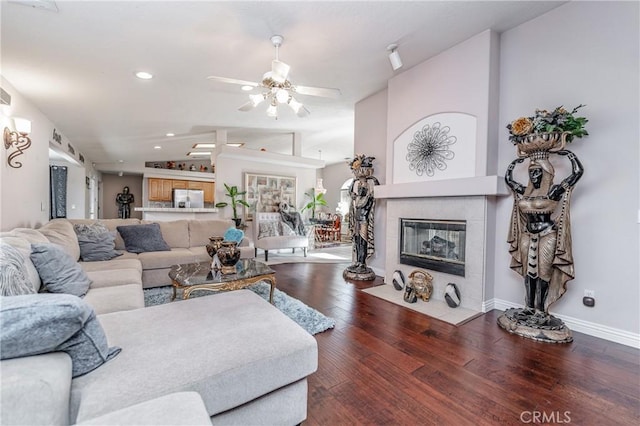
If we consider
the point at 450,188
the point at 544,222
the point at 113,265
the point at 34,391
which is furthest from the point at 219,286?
the point at 544,222

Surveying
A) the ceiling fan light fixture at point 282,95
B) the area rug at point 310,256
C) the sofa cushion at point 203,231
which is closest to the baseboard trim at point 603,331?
the ceiling fan light fixture at point 282,95

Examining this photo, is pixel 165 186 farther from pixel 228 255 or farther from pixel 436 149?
pixel 436 149

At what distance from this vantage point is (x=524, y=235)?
2551mm

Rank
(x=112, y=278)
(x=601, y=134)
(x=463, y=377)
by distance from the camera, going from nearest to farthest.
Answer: (x=463, y=377), (x=601, y=134), (x=112, y=278)

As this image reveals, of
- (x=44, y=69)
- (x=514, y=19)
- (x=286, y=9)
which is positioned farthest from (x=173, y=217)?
(x=514, y=19)

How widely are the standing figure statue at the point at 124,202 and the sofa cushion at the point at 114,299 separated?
387 inches

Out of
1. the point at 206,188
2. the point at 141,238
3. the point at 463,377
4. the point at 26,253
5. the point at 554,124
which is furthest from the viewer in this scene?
the point at 206,188

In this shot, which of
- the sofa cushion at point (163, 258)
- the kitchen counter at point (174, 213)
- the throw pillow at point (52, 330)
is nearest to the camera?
the throw pillow at point (52, 330)

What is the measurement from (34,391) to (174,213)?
6455mm

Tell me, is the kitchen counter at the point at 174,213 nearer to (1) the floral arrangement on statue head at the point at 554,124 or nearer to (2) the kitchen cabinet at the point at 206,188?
(2) the kitchen cabinet at the point at 206,188

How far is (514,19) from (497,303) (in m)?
2.89

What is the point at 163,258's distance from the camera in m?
3.60

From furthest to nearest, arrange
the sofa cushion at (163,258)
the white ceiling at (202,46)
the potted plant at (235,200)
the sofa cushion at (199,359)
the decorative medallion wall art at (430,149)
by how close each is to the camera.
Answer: the potted plant at (235,200)
the sofa cushion at (163,258)
the decorative medallion wall art at (430,149)
the white ceiling at (202,46)
the sofa cushion at (199,359)

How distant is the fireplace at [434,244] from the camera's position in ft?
10.4
